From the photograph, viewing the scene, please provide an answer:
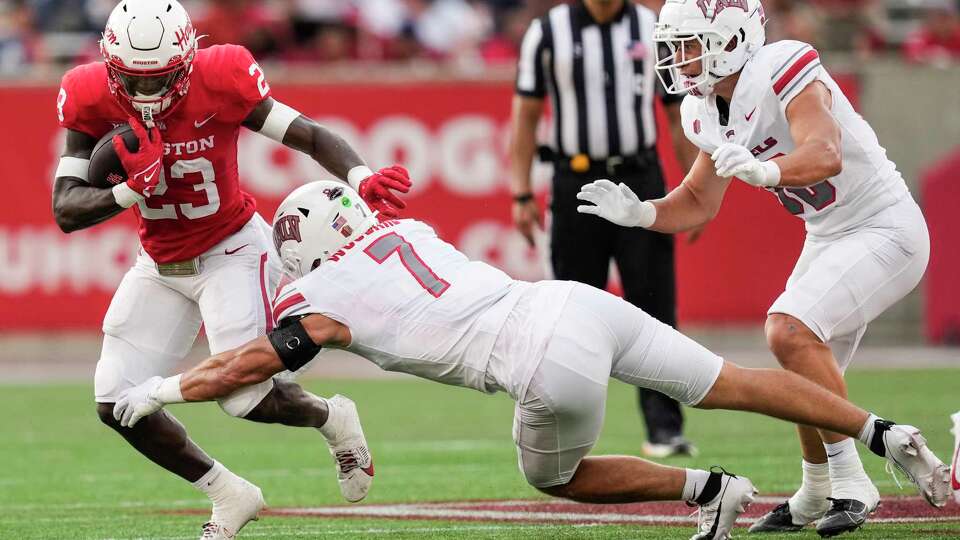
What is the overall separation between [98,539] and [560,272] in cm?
287

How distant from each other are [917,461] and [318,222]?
6.06 ft

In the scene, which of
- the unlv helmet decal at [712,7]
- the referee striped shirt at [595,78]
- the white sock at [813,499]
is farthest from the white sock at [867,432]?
the referee striped shirt at [595,78]

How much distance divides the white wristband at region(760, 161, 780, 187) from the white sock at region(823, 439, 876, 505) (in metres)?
0.99

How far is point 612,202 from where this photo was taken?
15.5 ft

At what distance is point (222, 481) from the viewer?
4852 mm

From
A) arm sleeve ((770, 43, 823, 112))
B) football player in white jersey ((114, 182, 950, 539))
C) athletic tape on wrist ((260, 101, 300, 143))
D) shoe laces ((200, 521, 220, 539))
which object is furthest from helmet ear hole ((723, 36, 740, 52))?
shoe laces ((200, 521, 220, 539))

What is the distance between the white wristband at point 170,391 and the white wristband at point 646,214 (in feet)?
4.93

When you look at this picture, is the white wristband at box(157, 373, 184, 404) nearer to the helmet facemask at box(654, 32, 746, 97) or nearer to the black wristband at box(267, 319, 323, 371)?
the black wristband at box(267, 319, 323, 371)

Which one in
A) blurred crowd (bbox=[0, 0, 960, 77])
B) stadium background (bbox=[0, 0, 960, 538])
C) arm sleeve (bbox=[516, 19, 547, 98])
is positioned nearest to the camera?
arm sleeve (bbox=[516, 19, 547, 98])

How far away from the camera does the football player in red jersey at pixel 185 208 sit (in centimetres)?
472

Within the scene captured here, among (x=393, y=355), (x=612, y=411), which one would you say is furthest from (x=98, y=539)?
(x=612, y=411)

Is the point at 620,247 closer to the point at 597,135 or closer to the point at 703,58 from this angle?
the point at 597,135

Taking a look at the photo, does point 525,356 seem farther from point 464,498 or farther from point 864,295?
point 464,498

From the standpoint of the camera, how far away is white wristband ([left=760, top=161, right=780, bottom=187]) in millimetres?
4312
